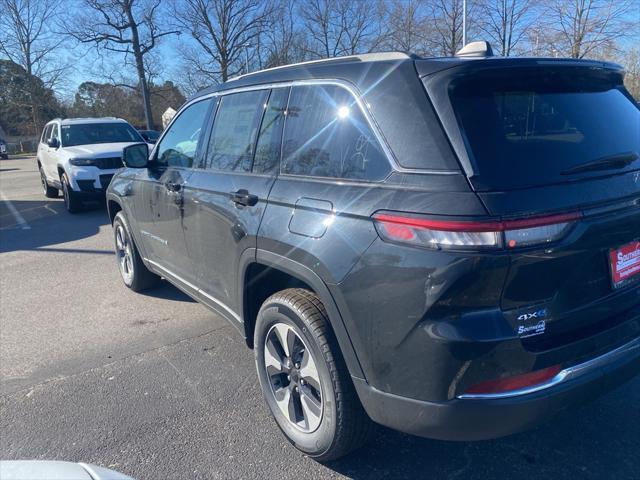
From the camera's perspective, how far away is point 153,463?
8.64 feet

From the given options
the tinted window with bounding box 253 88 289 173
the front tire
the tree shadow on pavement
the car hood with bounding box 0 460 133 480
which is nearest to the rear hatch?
the front tire

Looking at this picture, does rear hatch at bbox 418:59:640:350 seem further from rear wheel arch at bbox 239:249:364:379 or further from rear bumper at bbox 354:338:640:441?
rear wheel arch at bbox 239:249:364:379

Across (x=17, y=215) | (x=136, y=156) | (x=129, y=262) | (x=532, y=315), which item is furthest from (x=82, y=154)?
(x=532, y=315)

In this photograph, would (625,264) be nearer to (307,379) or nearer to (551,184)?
(551,184)

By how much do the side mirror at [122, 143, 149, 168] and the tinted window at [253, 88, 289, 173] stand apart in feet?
5.50

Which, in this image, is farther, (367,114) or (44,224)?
(44,224)

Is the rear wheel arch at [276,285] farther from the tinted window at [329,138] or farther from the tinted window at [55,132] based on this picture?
the tinted window at [55,132]

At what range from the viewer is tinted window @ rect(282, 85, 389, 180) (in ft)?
7.27

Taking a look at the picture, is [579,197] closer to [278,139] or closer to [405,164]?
[405,164]

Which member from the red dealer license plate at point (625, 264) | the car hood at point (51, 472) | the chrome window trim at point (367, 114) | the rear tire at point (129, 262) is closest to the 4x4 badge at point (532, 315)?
the red dealer license plate at point (625, 264)

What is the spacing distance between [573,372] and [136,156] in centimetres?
356

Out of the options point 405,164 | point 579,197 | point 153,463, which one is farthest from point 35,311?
point 579,197

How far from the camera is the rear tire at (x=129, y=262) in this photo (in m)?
5.04

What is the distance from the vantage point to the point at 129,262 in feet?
17.2
